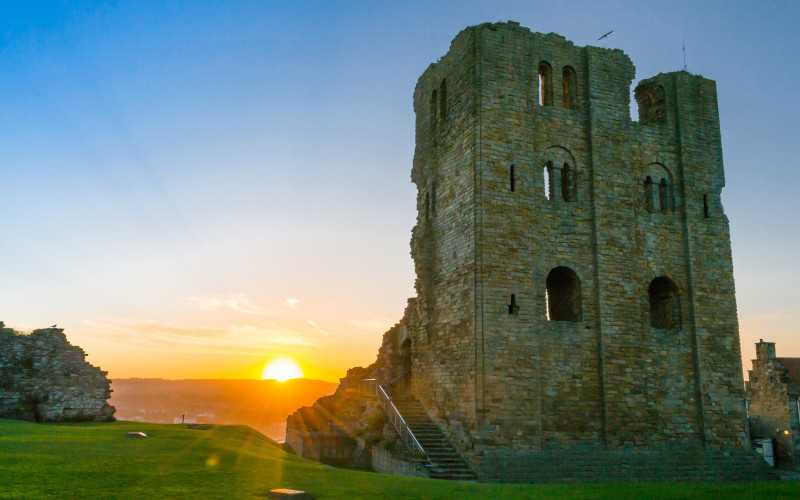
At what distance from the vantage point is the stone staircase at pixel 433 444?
16.0 metres

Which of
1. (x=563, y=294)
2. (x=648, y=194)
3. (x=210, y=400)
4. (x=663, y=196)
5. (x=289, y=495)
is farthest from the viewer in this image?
(x=210, y=400)

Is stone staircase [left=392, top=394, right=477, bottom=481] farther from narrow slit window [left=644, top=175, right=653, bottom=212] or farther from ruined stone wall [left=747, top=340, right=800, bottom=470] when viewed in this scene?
ruined stone wall [left=747, top=340, right=800, bottom=470]

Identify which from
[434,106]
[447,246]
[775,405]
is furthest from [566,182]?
[775,405]

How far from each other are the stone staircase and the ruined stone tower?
364mm

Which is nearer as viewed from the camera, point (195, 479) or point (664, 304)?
point (195, 479)

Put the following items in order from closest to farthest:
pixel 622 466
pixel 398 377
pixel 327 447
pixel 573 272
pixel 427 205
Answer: pixel 622 466 → pixel 573 272 → pixel 427 205 → pixel 398 377 → pixel 327 447

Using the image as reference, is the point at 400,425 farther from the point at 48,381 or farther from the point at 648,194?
the point at 48,381

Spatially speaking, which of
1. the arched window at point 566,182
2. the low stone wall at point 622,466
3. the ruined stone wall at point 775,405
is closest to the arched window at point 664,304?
the low stone wall at point 622,466

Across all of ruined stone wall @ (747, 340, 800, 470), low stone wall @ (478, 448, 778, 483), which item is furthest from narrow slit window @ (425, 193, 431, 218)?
ruined stone wall @ (747, 340, 800, 470)

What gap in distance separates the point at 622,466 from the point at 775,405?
586 inches

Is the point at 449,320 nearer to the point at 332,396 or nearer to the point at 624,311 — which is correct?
the point at 624,311

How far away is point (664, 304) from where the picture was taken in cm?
2030

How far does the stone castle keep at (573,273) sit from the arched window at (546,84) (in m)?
0.07

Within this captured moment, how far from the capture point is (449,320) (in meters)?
19.0
